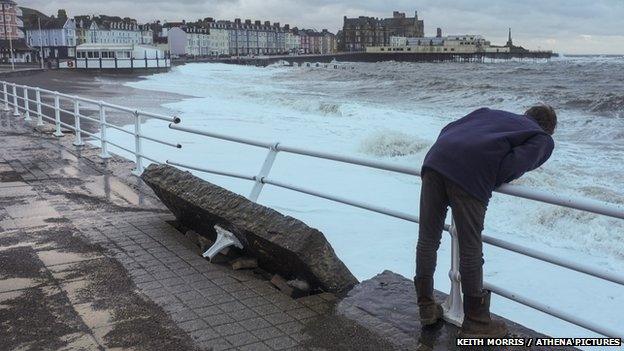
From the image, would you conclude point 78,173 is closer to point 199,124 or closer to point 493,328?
point 493,328

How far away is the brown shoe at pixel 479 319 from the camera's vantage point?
3.36m

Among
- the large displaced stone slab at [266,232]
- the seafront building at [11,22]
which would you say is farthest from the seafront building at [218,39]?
the large displaced stone slab at [266,232]

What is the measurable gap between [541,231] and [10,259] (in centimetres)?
673

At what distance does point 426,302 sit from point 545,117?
1.26 metres

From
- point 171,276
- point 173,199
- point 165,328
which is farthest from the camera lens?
point 173,199

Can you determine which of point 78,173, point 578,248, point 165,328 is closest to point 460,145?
point 165,328

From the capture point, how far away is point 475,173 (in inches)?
120

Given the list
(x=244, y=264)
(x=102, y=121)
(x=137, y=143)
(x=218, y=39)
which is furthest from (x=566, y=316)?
(x=218, y=39)

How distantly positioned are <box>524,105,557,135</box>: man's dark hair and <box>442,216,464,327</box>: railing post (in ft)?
2.67

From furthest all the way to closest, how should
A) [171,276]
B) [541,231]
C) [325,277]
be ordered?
[541,231], [171,276], [325,277]

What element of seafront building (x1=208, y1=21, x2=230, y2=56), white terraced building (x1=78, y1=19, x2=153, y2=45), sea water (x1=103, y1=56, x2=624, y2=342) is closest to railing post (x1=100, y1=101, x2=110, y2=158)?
sea water (x1=103, y1=56, x2=624, y2=342)

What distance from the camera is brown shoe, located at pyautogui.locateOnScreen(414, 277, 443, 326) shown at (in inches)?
141

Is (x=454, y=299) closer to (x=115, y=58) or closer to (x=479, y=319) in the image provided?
(x=479, y=319)

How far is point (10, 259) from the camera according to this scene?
4918mm
